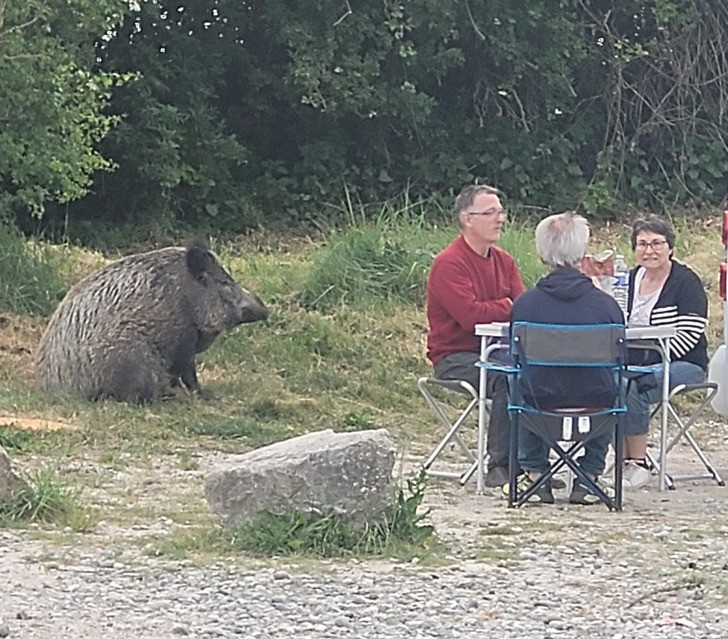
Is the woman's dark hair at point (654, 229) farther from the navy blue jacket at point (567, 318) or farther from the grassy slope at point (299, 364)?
the grassy slope at point (299, 364)

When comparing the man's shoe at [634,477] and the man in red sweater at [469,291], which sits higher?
the man in red sweater at [469,291]

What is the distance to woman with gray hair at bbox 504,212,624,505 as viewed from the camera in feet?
25.2

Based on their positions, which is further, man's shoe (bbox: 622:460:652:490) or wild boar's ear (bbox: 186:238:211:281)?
wild boar's ear (bbox: 186:238:211:281)

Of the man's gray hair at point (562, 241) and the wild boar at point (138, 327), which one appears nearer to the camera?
the man's gray hair at point (562, 241)

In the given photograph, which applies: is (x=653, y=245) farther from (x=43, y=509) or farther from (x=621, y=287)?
(x=43, y=509)

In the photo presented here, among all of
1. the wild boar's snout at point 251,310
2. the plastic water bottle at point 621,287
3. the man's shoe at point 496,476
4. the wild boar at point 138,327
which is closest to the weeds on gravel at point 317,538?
→ the man's shoe at point 496,476

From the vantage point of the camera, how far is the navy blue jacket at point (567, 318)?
25.2 ft

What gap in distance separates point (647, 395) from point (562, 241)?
117cm

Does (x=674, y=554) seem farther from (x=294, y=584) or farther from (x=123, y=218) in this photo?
(x=123, y=218)

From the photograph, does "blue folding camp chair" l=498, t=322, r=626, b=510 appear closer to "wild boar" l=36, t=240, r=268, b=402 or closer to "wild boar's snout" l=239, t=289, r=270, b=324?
"wild boar" l=36, t=240, r=268, b=402

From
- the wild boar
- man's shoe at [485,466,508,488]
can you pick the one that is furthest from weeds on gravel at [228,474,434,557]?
the wild boar

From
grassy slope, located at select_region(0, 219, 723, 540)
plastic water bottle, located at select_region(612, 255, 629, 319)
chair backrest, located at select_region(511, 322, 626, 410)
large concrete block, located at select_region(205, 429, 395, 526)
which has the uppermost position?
plastic water bottle, located at select_region(612, 255, 629, 319)

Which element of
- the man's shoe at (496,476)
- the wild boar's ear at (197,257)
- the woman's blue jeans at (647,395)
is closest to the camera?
the man's shoe at (496,476)

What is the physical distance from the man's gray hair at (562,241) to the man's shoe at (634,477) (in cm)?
130
